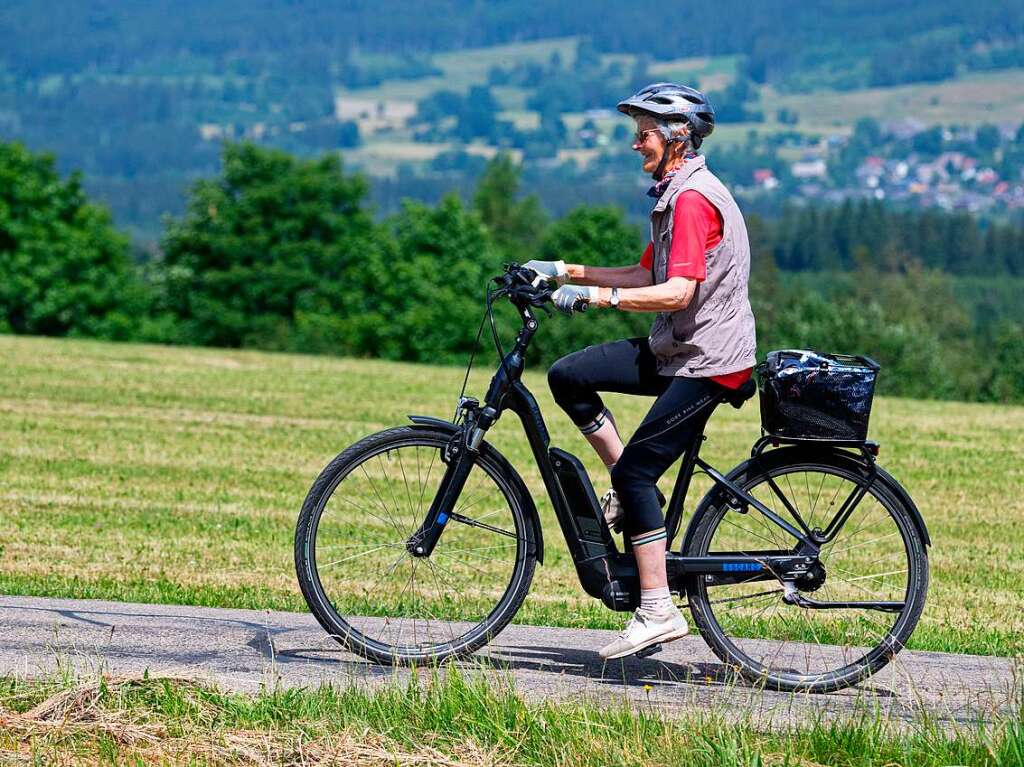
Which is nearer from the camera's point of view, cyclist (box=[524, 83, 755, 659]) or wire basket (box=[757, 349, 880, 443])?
cyclist (box=[524, 83, 755, 659])

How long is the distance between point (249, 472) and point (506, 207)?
10774 cm

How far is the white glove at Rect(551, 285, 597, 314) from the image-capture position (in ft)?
19.1

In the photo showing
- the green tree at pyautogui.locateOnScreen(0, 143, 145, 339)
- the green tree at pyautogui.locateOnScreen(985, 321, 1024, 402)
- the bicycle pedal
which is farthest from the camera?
the green tree at pyautogui.locateOnScreen(0, 143, 145, 339)

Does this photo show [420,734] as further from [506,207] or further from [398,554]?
[506,207]

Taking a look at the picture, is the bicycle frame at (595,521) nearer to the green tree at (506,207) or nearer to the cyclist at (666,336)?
Result: the cyclist at (666,336)

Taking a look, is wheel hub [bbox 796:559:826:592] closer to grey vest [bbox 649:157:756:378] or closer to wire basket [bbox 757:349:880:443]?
wire basket [bbox 757:349:880:443]

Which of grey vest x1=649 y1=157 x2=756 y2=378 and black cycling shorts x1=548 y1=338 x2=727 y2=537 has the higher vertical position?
grey vest x1=649 y1=157 x2=756 y2=378

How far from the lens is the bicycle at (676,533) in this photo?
625cm

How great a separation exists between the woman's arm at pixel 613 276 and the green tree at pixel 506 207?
4189 inches

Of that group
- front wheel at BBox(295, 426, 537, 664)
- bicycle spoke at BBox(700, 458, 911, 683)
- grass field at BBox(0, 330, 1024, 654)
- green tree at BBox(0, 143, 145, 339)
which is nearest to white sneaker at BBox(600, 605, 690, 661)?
bicycle spoke at BBox(700, 458, 911, 683)

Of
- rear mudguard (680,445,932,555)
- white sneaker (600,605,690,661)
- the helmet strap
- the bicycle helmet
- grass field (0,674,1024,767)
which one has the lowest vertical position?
grass field (0,674,1024,767)

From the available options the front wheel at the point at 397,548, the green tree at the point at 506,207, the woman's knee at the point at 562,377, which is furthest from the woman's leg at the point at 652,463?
the green tree at the point at 506,207

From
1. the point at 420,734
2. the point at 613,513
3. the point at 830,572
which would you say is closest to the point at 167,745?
the point at 420,734

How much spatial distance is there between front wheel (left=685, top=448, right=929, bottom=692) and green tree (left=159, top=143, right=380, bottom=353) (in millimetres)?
63986
